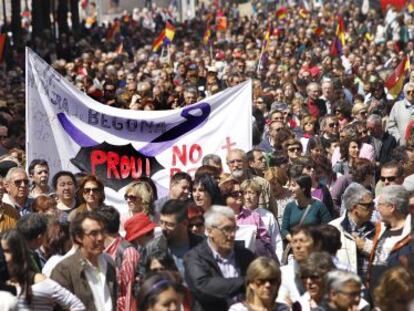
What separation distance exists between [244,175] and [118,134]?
2.07 meters

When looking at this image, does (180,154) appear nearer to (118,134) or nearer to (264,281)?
(118,134)

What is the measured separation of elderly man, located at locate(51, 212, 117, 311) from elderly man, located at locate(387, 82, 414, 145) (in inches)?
345

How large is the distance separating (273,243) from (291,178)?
45.8 inches

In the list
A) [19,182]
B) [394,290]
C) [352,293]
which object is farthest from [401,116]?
[394,290]

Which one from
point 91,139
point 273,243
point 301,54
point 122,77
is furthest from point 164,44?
point 273,243

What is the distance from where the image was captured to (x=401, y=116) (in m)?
18.8

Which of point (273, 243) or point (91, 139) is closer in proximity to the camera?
point (273, 243)

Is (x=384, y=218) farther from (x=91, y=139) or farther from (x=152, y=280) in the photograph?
(x=91, y=139)

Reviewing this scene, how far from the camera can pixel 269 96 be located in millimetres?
22281

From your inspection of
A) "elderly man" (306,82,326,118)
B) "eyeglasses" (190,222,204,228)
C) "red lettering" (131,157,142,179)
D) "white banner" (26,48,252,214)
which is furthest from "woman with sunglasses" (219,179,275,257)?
"elderly man" (306,82,326,118)

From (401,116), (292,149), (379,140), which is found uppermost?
(292,149)

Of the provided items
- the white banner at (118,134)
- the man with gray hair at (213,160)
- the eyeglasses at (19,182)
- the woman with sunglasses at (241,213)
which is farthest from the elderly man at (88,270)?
the white banner at (118,134)

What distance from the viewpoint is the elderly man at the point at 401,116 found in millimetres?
18656

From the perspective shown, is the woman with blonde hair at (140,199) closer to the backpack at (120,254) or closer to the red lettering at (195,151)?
the backpack at (120,254)
